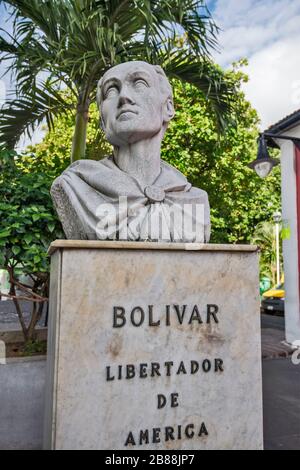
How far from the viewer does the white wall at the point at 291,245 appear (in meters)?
7.30

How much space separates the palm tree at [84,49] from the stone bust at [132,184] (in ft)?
7.22

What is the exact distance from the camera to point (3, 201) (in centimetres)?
402

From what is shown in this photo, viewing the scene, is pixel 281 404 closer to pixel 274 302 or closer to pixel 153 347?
pixel 153 347

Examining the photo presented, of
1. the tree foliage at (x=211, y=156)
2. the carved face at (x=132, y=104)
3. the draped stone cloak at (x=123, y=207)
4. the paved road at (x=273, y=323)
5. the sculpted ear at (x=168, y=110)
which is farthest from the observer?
the tree foliage at (x=211, y=156)

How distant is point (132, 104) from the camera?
8.28 feet

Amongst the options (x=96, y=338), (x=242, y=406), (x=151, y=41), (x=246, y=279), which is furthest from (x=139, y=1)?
(x=242, y=406)

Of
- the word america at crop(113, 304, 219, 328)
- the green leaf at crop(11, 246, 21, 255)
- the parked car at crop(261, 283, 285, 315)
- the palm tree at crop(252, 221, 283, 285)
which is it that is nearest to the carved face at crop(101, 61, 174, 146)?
the word america at crop(113, 304, 219, 328)

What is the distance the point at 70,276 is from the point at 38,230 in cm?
198

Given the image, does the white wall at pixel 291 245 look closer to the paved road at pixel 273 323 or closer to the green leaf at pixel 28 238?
the paved road at pixel 273 323

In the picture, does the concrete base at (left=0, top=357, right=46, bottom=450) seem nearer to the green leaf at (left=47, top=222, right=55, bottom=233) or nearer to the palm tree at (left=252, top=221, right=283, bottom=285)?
the green leaf at (left=47, top=222, right=55, bottom=233)

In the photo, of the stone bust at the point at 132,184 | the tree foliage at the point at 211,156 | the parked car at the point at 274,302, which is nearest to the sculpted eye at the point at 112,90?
the stone bust at the point at 132,184

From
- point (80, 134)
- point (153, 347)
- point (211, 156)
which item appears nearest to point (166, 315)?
point (153, 347)

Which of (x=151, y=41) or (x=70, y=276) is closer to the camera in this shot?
(x=70, y=276)

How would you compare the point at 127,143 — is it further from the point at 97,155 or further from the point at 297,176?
the point at 297,176
